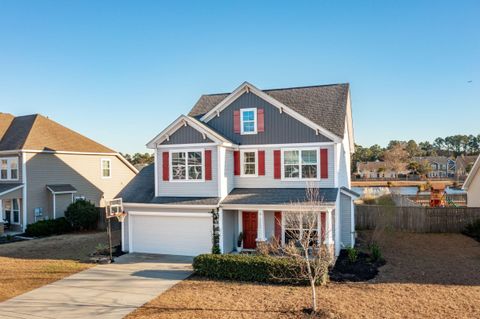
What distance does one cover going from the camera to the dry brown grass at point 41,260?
1303 centimetres

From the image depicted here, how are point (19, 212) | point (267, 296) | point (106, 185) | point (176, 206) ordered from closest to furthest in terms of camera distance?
point (267, 296), point (176, 206), point (19, 212), point (106, 185)

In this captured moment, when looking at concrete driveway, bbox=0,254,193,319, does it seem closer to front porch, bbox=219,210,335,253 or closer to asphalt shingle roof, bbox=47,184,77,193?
front porch, bbox=219,210,335,253

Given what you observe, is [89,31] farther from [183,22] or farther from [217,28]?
[217,28]

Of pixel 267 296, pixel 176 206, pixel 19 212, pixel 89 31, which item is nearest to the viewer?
pixel 267 296

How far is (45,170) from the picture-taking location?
25531 millimetres

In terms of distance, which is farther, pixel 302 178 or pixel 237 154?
pixel 237 154

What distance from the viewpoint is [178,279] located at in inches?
518

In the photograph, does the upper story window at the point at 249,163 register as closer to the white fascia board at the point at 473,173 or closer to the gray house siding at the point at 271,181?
the gray house siding at the point at 271,181

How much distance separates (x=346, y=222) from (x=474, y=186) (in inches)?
487

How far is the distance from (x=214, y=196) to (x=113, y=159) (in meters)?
16.8

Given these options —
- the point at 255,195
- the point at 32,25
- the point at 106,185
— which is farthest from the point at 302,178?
the point at 106,185

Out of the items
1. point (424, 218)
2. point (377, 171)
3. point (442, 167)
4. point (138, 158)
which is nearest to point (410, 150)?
point (442, 167)

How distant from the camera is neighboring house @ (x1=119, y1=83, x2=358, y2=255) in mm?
16922

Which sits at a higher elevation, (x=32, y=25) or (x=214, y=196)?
(x=32, y=25)
